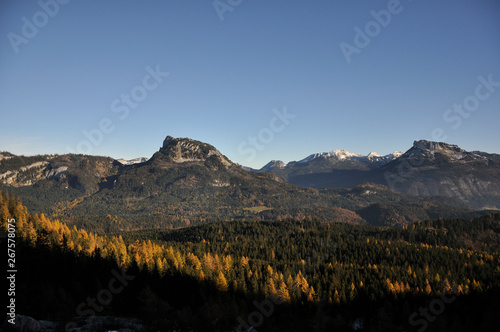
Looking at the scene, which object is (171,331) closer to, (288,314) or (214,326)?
(214,326)

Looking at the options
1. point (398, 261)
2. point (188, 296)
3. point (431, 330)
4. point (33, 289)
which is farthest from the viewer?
point (398, 261)

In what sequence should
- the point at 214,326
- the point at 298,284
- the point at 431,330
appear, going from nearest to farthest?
1. the point at 214,326
2. the point at 431,330
3. the point at 298,284

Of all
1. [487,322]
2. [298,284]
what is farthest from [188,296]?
[487,322]

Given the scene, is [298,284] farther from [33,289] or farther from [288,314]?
[33,289]

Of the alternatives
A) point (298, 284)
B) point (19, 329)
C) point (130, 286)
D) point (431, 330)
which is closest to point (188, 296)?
point (130, 286)

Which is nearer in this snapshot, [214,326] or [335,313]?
[214,326]

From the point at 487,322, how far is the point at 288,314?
2775 inches

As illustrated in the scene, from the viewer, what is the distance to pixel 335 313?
124438mm

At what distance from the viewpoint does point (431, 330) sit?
10288 cm

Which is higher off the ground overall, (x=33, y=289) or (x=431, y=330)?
(x=33, y=289)

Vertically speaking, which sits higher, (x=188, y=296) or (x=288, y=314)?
(x=188, y=296)

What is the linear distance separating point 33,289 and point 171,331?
48327mm

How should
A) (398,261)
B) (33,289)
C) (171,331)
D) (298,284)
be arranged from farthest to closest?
(398,261), (298,284), (33,289), (171,331)

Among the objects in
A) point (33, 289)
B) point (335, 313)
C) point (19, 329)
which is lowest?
→ point (335, 313)
